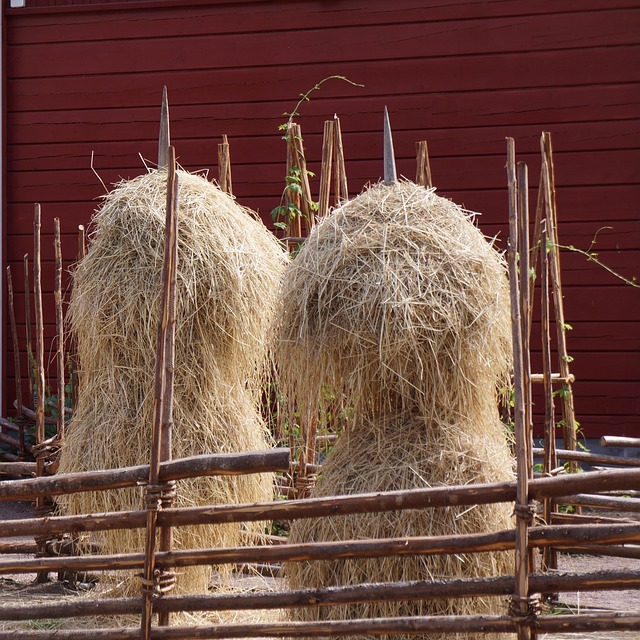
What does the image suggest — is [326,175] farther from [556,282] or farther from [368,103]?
[368,103]

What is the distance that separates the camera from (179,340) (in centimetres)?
356

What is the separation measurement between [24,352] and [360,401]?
4889mm

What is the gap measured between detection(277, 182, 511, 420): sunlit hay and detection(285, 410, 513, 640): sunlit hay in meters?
0.09

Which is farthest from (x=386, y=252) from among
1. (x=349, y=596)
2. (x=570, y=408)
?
(x=570, y=408)

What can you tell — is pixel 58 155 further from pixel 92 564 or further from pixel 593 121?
pixel 92 564

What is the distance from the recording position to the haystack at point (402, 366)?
2.83 metres

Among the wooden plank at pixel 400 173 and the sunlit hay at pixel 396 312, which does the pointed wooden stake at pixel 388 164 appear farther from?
the wooden plank at pixel 400 173

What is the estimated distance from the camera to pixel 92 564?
293 centimetres

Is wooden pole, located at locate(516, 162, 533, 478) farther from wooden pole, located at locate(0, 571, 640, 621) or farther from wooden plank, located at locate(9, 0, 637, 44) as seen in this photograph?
wooden plank, located at locate(9, 0, 637, 44)

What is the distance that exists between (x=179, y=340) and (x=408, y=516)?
121cm

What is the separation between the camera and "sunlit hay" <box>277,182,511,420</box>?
2.88m

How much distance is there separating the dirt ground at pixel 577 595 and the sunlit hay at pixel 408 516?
0.66m

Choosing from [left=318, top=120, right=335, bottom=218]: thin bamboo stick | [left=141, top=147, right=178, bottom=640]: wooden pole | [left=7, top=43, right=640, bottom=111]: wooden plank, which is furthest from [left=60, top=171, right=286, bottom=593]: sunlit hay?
[left=7, top=43, right=640, bottom=111]: wooden plank

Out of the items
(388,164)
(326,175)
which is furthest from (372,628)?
(326,175)
